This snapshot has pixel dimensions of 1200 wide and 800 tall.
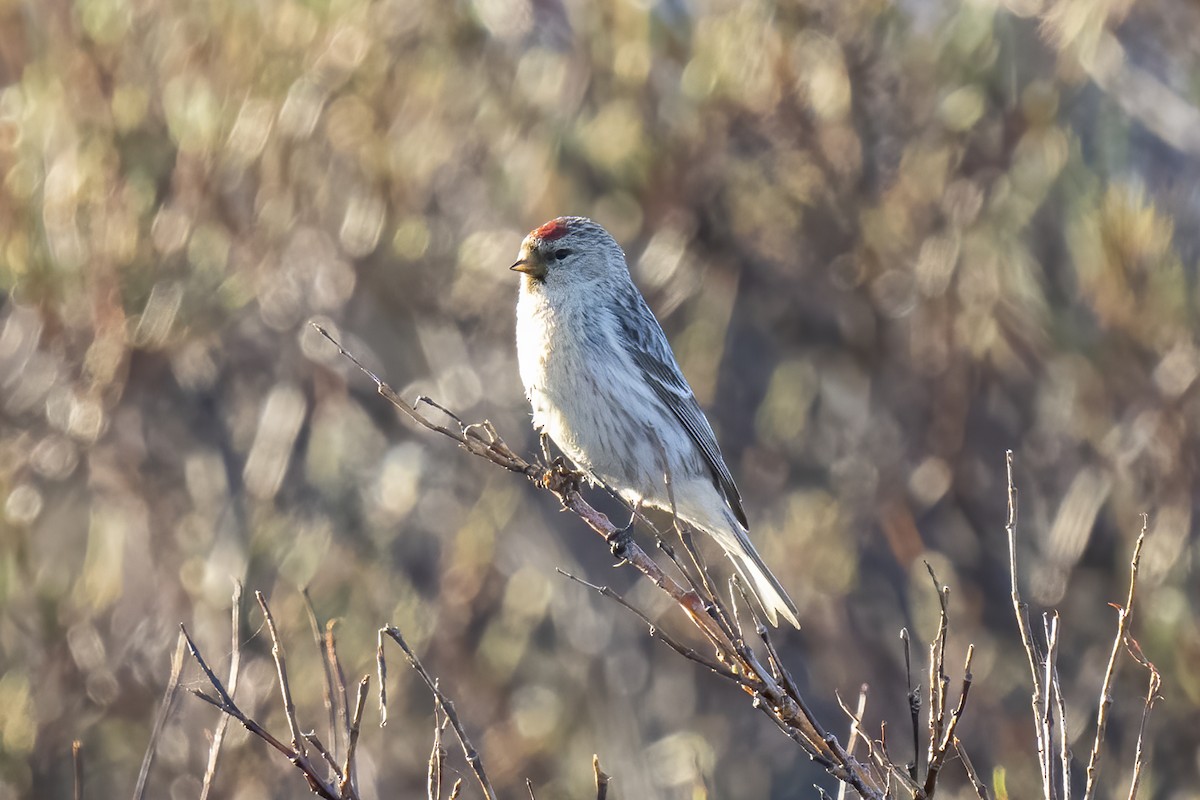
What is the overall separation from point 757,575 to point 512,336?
322 cm

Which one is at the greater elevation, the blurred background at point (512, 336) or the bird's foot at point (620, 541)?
the bird's foot at point (620, 541)

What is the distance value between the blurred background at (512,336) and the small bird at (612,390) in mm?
2138

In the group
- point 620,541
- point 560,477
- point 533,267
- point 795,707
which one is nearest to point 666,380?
point 533,267

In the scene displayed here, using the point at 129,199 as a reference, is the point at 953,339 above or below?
above

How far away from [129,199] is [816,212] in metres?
3.56

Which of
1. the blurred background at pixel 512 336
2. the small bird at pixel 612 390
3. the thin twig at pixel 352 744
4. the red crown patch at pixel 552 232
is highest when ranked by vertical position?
the thin twig at pixel 352 744

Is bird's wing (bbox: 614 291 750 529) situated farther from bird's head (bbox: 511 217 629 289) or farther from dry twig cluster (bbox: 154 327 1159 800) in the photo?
dry twig cluster (bbox: 154 327 1159 800)

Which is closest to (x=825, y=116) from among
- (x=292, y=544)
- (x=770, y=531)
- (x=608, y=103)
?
(x=608, y=103)

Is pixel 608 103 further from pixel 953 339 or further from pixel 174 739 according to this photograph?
pixel 174 739

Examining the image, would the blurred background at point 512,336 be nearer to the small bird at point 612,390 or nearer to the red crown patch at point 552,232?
the small bird at point 612,390

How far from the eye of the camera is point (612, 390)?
5.31 m

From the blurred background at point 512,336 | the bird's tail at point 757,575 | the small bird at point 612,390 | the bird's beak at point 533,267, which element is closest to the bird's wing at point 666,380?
the small bird at point 612,390

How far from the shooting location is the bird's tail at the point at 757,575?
5.19 meters

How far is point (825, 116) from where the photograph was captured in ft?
25.9
